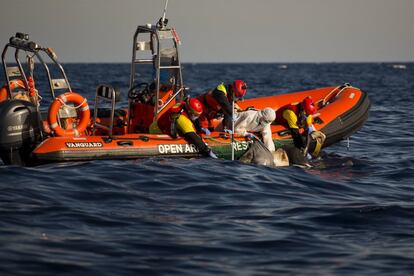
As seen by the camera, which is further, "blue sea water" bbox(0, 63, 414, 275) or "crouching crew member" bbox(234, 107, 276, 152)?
"crouching crew member" bbox(234, 107, 276, 152)

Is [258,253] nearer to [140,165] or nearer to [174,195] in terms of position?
[174,195]

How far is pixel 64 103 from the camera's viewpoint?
1112 centimetres

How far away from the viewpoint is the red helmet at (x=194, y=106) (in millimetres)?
11250

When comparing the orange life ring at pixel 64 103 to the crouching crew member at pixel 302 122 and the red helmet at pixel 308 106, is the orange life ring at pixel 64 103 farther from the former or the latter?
the red helmet at pixel 308 106

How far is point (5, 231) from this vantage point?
6.75m

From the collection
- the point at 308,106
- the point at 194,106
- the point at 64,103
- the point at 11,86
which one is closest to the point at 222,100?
the point at 194,106

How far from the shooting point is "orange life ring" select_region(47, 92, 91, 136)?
10.9 meters

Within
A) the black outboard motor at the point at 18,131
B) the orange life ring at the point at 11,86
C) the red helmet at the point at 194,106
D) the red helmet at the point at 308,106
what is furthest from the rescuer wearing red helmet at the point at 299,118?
the orange life ring at the point at 11,86

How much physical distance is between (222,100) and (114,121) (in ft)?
7.11

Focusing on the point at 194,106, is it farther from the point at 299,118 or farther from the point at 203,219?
the point at 203,219

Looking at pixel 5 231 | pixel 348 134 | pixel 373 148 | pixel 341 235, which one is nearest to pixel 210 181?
pixel 341 235

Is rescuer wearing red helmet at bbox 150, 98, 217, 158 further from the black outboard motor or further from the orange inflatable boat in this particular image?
the black outboard motor

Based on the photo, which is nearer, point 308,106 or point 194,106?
point 194,106

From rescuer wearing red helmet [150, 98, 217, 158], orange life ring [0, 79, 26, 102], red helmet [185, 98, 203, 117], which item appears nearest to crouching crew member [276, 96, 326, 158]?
rescuer wearing red helmet [150, 98, 217, 158]
